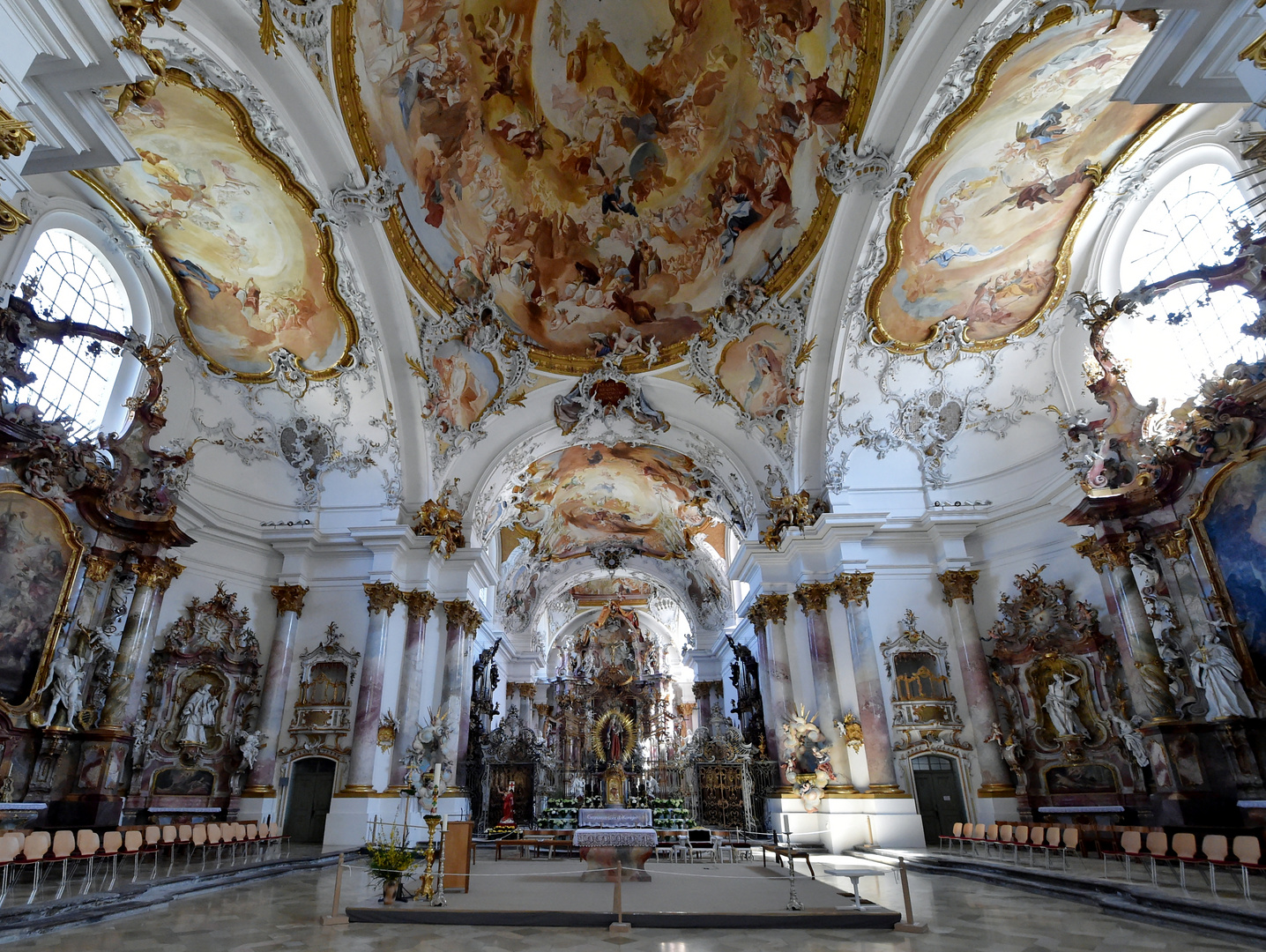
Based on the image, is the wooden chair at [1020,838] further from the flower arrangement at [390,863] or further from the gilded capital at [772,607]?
the flower arrangement at [390,863]

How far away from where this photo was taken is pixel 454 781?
1780 centimetres

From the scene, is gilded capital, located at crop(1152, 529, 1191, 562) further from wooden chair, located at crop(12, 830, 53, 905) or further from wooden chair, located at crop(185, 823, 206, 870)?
wooden chair, located at crop(12, 830, 53, 905)

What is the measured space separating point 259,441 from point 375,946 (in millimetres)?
14961

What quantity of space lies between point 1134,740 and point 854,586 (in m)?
6.07

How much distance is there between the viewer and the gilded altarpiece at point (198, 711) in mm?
Result: 15195

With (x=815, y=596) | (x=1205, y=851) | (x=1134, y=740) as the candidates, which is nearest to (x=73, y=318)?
(x=815, y=596)

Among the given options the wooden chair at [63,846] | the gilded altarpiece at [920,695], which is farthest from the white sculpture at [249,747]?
the gilded altarpiece at [920,695]

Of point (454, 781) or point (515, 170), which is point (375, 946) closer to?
point (454, 781)

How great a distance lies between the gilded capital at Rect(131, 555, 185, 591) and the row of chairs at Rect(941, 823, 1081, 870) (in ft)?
55.1

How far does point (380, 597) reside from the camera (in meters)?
17.5

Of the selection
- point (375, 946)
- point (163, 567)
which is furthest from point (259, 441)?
point (375, 946)

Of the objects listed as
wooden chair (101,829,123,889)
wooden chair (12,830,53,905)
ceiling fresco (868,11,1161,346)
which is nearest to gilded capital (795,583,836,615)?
ceiling fresco (868,11,1161,346)

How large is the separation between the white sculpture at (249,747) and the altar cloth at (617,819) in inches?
301

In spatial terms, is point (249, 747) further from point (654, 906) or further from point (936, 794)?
point (936, 794)
